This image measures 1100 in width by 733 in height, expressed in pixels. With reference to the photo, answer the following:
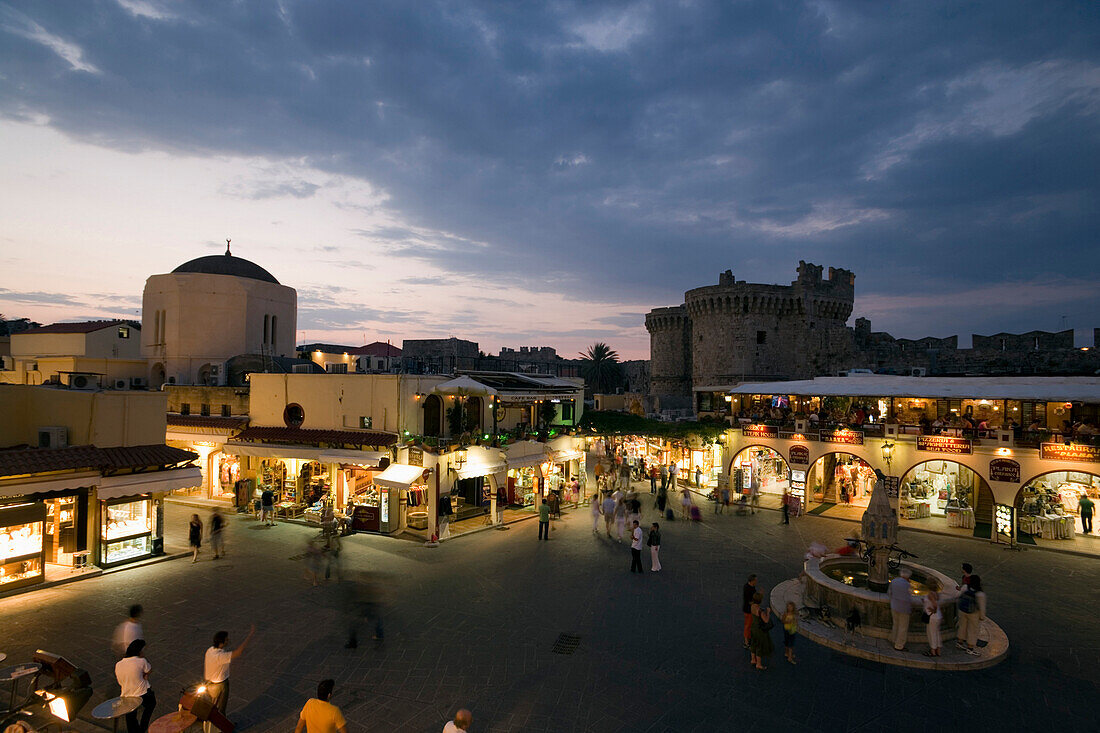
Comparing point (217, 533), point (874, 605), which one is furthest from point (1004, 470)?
point (217, 533)

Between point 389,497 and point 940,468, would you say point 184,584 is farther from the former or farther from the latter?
point 940,468

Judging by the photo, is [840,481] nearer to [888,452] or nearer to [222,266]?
[888,452]

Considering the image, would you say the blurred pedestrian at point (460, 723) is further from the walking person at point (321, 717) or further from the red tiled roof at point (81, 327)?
the red tiled roof at point (81, 327)

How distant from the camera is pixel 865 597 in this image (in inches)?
379

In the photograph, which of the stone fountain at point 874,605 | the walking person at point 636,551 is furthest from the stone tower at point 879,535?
the walking person at point 636,551

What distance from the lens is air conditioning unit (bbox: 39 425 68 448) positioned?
13.0 m

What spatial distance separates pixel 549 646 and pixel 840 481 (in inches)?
698

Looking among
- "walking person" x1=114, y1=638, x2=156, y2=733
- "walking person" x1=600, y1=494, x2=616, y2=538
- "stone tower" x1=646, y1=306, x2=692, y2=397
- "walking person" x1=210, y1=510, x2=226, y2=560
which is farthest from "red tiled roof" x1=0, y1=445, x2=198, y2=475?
"stone tower" x1=646, y1=306, x2=692, y2=397

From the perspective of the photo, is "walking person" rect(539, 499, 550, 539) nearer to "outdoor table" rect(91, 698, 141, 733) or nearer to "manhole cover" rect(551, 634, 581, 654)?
"manhole cover" rect(551, 634, 581, 654)

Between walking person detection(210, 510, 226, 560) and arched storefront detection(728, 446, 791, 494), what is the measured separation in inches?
713

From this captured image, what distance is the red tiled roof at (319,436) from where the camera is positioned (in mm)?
17031

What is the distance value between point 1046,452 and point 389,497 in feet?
66.8

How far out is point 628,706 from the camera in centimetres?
737

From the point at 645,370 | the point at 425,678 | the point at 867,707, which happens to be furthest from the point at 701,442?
the point at 645,370
